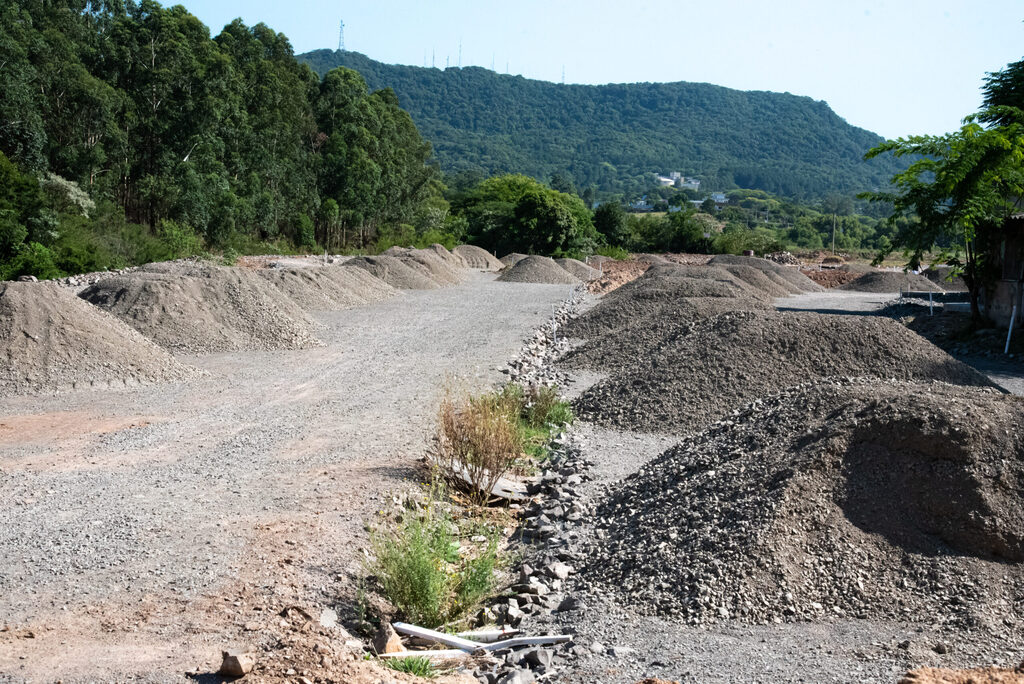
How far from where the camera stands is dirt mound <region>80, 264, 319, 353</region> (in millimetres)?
16078

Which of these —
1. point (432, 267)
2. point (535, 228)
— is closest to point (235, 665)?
point (432, 267)

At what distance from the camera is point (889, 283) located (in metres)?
38.4

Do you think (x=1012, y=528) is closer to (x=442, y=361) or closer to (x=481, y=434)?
(x=481, y=434)

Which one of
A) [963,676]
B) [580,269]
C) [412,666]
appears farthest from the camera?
[580,269]

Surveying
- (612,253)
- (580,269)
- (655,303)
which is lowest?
(655,303)

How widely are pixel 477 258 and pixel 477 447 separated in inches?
1735

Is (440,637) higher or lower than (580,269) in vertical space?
lower

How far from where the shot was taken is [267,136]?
46500mm

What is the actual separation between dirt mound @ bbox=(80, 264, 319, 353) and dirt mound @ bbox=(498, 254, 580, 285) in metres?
20.9

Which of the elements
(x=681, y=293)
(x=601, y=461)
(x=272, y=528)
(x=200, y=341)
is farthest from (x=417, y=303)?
(x=272, y=528)

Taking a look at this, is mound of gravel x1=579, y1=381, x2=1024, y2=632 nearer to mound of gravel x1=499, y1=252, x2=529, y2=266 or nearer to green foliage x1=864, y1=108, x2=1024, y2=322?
green foliage x1=864, y1=108, x2=1024, y2=322

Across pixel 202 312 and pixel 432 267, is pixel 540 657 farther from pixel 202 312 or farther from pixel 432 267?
pixel 432 267

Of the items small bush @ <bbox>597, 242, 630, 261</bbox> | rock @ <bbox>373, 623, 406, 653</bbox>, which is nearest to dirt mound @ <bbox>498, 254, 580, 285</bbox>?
small bush @ <bbox>597, 242, 630, 261</bbox>

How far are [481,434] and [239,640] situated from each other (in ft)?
10.8
